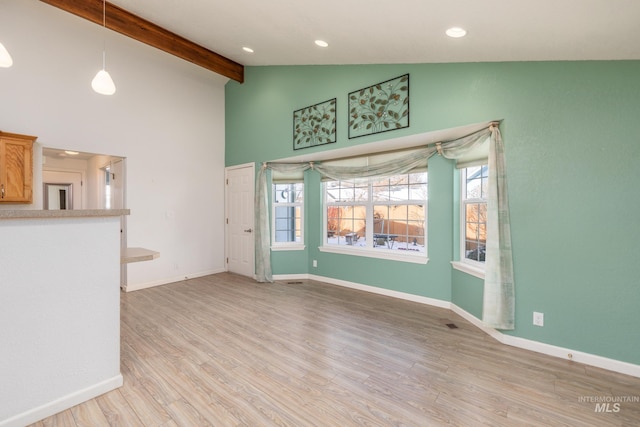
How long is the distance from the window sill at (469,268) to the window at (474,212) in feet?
0.34

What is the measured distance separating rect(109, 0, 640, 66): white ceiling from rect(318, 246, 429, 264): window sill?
2.39m

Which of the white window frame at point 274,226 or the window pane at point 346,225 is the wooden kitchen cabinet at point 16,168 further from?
the window pane at point 346,225

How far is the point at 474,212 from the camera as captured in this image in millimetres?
3350

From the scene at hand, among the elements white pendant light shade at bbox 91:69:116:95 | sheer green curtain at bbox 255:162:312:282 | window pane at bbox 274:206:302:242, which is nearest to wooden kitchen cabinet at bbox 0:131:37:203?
white pendant light shade at bbox 91:69:116:95

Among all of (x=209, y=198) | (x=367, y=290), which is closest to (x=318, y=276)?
(x=367, y=290)

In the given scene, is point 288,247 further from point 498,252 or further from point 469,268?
point 498,252

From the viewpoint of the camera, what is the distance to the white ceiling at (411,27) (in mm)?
1700

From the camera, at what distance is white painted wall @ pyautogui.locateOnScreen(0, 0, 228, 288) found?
3.56 meters

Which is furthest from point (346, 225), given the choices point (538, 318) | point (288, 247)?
point (538, 318)

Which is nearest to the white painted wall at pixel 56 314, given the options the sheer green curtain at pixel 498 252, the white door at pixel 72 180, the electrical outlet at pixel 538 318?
the sheer green curtain at pixel 498 252

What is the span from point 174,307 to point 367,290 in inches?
106

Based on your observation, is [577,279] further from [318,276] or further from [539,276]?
[318,276]

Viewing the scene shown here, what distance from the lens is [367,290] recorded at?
431cm

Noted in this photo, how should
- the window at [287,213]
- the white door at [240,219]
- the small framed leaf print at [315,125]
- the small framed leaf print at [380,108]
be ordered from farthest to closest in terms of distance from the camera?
the white door at [240,219] < the window at [287,213] < the small framed leaf print at [315,125] < the small framed leaf print at [380,108]
